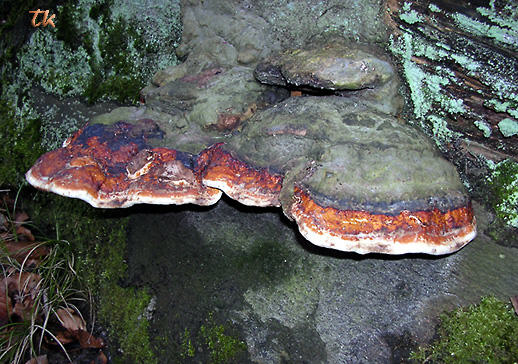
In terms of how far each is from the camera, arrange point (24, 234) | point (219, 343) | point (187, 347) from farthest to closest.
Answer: point (24, 234) < point (187, 347) < point (219, 343)

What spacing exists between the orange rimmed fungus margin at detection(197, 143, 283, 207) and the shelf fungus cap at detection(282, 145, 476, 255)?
8 centimetres

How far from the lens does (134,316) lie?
2.83m

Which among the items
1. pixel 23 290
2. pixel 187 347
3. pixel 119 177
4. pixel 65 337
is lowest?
pixel 65 337

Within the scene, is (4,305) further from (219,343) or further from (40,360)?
A: (219,343)

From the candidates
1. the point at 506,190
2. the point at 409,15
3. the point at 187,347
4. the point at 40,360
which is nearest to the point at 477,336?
the point at 506,190

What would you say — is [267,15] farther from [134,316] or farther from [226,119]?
[134,316]

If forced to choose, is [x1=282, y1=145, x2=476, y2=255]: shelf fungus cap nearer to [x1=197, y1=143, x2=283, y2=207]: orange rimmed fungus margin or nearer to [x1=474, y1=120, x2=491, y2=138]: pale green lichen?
[x1=197, y1=143, x2=283, y2=207]: orange rimmed fungus margin

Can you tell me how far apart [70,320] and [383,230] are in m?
2.85

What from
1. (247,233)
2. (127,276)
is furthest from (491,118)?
(127,276)

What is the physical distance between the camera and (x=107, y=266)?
9.83 ft

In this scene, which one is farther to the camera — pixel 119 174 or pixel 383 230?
pixel 119 174

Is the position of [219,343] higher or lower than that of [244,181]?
lower

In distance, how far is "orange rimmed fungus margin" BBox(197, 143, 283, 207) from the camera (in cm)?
174

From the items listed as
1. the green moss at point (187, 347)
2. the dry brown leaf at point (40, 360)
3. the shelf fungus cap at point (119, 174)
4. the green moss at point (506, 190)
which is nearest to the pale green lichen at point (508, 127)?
the green moss at point (506, 190)
